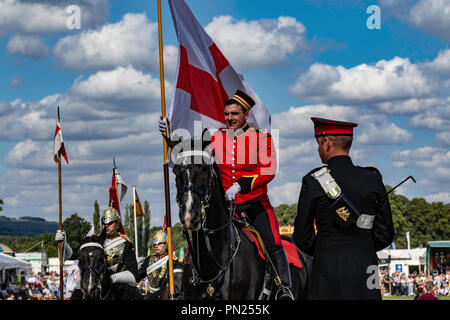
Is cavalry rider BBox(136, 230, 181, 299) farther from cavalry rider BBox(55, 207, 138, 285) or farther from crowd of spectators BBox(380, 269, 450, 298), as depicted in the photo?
crowd of spectators BBox(380, 269, 450, 298)

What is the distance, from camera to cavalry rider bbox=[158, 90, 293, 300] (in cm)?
1014

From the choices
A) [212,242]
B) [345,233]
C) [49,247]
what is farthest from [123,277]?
[49,247]

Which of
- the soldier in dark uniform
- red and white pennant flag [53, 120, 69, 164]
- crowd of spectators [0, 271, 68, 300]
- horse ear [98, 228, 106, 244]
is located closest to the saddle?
the soldier in dark uniform

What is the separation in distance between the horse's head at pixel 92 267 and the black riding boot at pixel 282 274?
3.14 metres

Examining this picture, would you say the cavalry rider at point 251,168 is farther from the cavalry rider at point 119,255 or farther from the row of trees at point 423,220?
the row of trees at point 423,220

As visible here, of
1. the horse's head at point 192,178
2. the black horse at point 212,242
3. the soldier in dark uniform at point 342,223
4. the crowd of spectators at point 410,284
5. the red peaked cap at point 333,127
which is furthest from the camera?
the crowd of spectators at point 410,284

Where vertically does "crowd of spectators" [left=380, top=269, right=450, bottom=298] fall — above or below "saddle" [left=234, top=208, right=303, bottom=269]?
below

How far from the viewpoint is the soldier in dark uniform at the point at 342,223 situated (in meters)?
6.94

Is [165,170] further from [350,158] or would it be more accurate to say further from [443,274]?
[443,274]

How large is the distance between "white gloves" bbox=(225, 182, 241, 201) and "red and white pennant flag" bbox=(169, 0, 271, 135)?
15.1 feet

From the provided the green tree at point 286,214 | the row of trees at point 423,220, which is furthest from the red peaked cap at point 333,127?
the green tree at point 286,214

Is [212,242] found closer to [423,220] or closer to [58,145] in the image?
[58,145]
